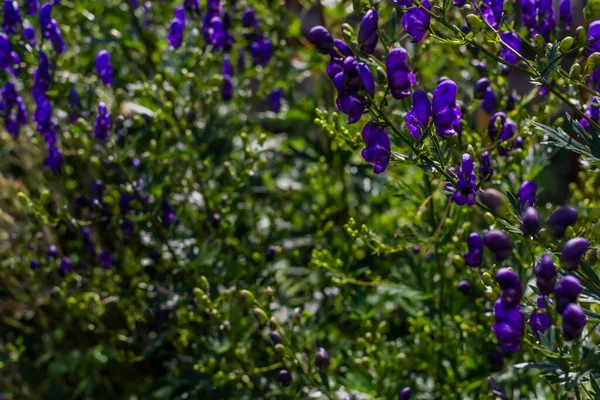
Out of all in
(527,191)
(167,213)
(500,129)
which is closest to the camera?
(527,191)

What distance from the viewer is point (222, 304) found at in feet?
6.03

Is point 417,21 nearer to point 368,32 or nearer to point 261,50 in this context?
point 368,32

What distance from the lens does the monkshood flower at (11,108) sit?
74.9 inches

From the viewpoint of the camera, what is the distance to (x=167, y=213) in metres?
1.88

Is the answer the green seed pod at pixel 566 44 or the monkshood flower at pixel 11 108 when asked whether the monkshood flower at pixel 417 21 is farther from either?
the monkshood flower at pixel 11 108

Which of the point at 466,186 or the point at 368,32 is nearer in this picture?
the point at 466,186

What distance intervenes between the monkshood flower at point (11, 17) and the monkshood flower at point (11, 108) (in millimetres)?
150

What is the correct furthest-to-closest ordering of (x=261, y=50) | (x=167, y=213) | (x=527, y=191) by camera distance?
(x=261, y=50)
(x=167, y=213)
(x=527, y=191)

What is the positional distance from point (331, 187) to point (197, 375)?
82 cm

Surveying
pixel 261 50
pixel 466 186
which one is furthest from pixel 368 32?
pixel 261 50

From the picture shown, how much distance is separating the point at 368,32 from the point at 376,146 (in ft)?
0.74

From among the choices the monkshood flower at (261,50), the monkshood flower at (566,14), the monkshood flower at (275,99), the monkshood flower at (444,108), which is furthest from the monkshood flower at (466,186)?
the monkshood flower at (275,99)

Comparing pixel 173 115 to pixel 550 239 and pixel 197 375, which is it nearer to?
pixel 197 375

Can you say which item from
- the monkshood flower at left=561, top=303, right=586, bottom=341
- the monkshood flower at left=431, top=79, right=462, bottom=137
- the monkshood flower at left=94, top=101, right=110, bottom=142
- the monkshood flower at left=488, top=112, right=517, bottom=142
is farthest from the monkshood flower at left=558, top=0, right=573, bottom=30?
the monkshood flower at left=94, top=101, right=110, bottom=142
